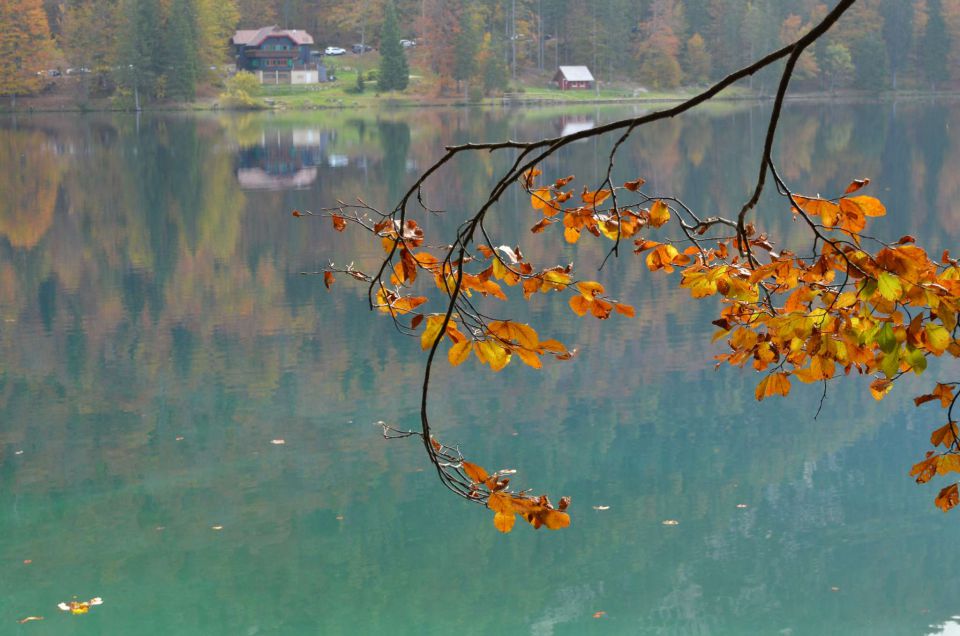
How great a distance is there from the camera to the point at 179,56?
248ft

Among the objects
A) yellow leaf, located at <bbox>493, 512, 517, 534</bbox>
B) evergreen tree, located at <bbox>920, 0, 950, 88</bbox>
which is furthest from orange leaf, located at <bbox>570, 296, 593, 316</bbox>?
evergreen tree, located at <bbox>920, 0, 950, 88</bbox>

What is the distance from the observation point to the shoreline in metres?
77.1

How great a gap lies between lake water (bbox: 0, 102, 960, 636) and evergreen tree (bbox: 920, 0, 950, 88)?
77061mm

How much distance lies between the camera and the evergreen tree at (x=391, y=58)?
80562mm

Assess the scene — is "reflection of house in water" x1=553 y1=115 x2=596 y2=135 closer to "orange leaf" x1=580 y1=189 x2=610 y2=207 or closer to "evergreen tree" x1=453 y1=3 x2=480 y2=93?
"evergreen tree" x1=453 y1=3 x2=480 y2=93

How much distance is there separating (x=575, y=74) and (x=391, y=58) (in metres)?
16.7

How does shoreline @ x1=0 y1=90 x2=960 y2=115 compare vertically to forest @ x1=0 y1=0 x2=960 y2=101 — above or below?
below

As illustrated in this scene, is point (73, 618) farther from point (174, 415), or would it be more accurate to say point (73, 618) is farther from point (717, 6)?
point (717, 6)

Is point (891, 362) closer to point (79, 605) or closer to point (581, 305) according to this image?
point (581, 305)

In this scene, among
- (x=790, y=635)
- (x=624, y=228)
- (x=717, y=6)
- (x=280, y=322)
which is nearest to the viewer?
(x=624, y=228)

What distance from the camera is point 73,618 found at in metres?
6.81

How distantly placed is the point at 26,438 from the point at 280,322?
4797 millimetres

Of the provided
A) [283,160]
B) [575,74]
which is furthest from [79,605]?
[575,74]

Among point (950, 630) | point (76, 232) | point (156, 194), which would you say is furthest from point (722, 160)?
point (950, 630)
